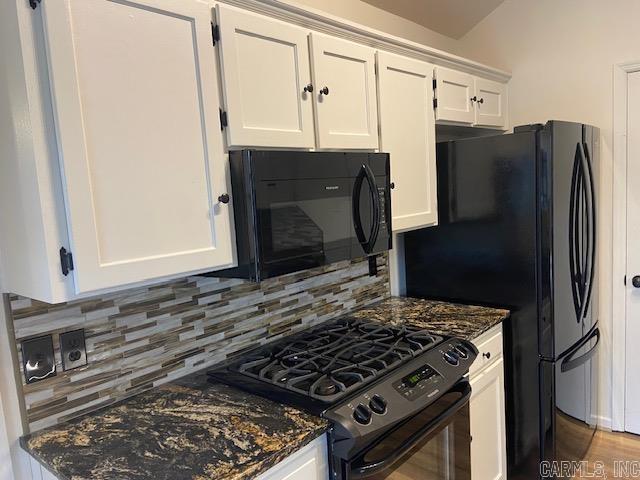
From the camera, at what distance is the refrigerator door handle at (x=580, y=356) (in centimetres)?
231

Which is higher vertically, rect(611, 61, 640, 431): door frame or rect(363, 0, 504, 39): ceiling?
rect(363, 0, 504, 39): ceiling

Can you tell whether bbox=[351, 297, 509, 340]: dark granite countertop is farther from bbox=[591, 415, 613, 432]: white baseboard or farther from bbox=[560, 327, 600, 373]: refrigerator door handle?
bbox=[591, 415, 613, 432]: white baseboard

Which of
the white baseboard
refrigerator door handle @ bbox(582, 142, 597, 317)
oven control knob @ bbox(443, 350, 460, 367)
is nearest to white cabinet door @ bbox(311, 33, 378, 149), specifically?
oven control knob @ bbox(443, 350, 460, 367)

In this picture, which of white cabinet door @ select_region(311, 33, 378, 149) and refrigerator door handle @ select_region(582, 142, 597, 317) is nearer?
white cabinet door @ select_region(311, 33, 378, 149)

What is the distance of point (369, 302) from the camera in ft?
8.23

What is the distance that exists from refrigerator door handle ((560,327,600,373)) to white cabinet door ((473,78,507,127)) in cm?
131

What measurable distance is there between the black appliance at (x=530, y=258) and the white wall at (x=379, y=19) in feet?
2.43

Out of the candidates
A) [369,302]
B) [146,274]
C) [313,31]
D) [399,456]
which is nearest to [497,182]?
[369,302]

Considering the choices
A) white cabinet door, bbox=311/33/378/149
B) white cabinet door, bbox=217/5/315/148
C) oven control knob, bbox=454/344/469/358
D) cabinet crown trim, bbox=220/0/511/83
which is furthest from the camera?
oven control knob, bbox=454/344/469/358

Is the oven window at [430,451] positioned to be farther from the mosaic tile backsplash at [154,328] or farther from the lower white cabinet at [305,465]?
the mosaic tile backsplash at [154,328]

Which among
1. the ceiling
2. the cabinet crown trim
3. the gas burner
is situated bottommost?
the gas burner

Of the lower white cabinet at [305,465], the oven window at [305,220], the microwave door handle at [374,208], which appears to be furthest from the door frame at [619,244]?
the lower white cabinet at [305,465]

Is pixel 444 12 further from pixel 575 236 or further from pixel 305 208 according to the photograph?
pixel 305 208

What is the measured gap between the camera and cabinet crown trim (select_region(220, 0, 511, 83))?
1.53 metres
